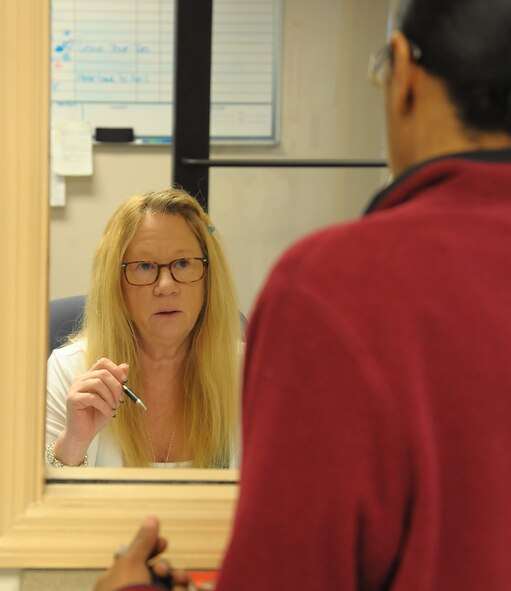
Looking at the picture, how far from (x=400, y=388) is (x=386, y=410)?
11mm

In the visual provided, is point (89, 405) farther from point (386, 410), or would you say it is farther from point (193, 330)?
point (386, 410)

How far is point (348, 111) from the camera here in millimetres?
1165

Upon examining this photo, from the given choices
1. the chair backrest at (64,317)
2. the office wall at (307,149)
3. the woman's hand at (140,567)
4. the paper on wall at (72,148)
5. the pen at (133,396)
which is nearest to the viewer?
the woman's hand at (140,567)

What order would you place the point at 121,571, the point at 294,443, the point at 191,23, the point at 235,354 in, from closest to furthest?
the point at 294,443, the point at 121,571, the point at 235,354, the point at 191,23

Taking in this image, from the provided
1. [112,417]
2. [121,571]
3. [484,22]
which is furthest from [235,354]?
[484,22]

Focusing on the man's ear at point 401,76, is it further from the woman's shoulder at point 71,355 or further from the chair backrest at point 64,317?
the woman's shoulder at point 71,355

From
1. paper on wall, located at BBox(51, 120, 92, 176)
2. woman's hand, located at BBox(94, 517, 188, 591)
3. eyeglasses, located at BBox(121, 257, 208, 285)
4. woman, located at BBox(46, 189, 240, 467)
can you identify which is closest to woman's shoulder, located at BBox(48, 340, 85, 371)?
woman, located at BBox(46, 189, 240, 467)

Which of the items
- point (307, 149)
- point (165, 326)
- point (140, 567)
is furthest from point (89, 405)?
point (307, 149)

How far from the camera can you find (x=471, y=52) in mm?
404

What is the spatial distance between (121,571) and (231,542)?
0.38 feet

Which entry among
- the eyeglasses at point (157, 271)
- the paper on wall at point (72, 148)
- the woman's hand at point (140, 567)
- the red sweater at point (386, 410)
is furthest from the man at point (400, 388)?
the paper on wall at point (72, 148)

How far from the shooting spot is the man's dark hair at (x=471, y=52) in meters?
0.40

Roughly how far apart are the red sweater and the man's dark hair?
0.16 feet

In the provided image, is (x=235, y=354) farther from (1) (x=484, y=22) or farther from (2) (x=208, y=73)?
(1) (x=484, y=22)
